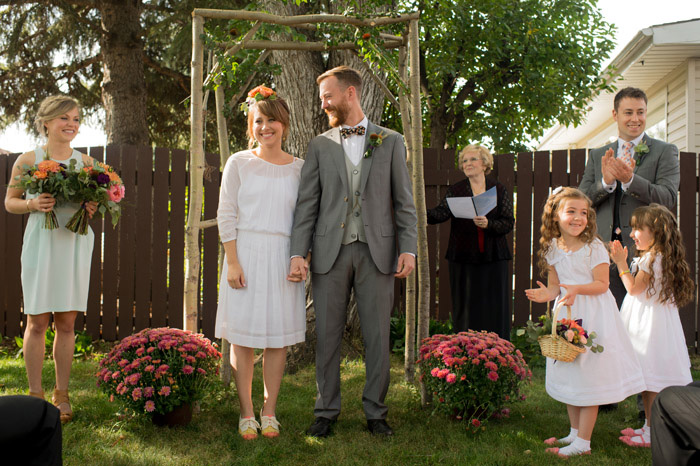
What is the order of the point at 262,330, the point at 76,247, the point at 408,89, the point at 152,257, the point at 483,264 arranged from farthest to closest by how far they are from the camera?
the point at 152,257, the point at 483,264, the point at 408,89, the point at 76,247, the point at 262,330

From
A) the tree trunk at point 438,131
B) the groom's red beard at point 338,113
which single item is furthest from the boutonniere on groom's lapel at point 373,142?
the tree trunk at point 438,131

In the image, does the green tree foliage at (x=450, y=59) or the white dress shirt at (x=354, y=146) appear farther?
the green tree foliage at (x=450, y=59)

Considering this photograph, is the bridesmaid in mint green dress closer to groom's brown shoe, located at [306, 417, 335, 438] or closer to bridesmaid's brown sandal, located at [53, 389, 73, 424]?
bridesmaid's brown sandal, located at [53, 389, 73, 424]

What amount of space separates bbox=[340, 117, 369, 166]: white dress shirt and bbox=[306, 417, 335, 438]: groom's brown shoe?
1.47m

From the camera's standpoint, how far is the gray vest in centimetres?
321

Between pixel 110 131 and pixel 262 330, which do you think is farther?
pixel 110 131

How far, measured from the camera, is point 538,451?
2.98m

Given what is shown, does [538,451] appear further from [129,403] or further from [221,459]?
[129,403]

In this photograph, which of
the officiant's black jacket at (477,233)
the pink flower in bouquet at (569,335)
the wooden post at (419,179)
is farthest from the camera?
the officiant's black jacket at (477,233)

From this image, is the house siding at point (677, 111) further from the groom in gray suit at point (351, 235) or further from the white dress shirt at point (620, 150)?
the groom in gray suit at point (351, 235)

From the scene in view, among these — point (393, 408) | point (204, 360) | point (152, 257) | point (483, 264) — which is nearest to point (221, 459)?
point (204, 360)

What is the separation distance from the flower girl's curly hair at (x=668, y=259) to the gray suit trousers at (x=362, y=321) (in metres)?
1.47

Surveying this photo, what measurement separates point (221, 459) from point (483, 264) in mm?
2338

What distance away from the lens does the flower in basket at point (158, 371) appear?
3.13m
